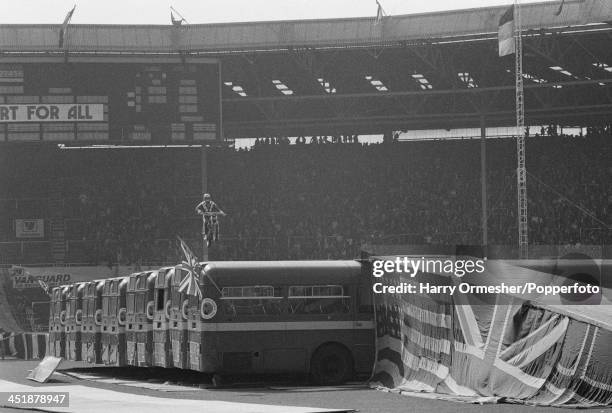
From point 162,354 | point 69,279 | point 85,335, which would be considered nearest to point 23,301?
point 69,279

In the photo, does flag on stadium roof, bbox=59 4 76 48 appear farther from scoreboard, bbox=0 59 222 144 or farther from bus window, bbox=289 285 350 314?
bus window, bbox=289 285 350 314

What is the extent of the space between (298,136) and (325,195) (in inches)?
227

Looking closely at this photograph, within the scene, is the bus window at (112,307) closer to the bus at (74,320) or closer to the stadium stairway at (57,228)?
the bus at (74,320)

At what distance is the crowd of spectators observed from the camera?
163 feet

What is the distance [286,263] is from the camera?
896 inches

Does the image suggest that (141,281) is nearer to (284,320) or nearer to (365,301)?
(284,320)

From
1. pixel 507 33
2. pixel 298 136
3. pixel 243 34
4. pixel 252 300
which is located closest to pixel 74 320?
pixel 252 300

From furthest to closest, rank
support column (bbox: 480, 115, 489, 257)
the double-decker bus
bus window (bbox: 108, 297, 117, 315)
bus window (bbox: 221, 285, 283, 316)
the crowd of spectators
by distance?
the crowd of spectators < support column (bbox: 480, 115, 489, 257) < the double-decker bus < bus window (bbox: 108, 297, 117, 315) < bus window (bbox: 221, 285, 283, 316)

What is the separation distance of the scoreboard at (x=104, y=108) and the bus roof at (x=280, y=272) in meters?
23.8

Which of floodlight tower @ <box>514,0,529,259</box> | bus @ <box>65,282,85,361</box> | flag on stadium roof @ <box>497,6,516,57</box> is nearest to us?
bus @ <box>65,282,85,361</box>

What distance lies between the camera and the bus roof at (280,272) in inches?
883

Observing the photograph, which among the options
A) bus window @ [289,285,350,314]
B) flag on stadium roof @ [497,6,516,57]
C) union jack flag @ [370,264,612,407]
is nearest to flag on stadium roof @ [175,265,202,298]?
bus window @ [289,285,350,314]

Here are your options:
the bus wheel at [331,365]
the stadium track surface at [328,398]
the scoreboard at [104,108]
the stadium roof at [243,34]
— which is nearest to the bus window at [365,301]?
the bus wheel at [331,365]

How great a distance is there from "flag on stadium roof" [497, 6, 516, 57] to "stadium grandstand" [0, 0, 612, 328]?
220 centimetres
